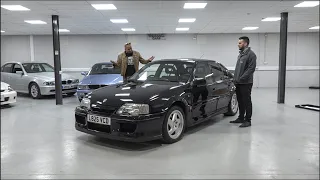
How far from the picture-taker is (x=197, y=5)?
20.7 feet

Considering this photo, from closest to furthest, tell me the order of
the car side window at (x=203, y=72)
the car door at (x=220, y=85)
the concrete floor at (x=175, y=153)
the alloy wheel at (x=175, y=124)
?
the concrete floor at (x=175, y=153), the alloy wheel at (x=175, y=124), the car side window at (x=203, y=72), the car door at (x=220, y=85)

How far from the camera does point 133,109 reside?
324 centimetres

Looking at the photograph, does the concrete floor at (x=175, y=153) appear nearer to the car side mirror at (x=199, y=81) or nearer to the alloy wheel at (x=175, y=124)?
the alloy wheel at (x=175, y=124)

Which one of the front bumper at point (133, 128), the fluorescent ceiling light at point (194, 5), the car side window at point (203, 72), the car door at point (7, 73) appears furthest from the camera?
the car door at point (7, 73)

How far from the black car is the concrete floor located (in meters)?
0.24

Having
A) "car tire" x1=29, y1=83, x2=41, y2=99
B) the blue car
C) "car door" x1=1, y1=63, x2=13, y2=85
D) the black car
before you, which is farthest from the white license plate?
"car door" x1=1, y1=63, x2=13, y2=85

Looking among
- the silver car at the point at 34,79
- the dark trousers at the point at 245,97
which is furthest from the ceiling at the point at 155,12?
the dark trousers at the point at 245,97

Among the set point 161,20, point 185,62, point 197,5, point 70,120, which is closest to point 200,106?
point 185,62

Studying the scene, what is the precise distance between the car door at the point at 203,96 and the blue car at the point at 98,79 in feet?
9.29

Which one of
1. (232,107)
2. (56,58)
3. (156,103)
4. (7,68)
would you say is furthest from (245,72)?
(7,68)

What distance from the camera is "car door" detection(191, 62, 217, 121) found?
13.1 feet

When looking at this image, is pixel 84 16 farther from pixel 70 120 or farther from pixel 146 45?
pixel 146 45

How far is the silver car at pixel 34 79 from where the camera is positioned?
8.03 metres

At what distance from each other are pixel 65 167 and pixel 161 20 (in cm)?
643
